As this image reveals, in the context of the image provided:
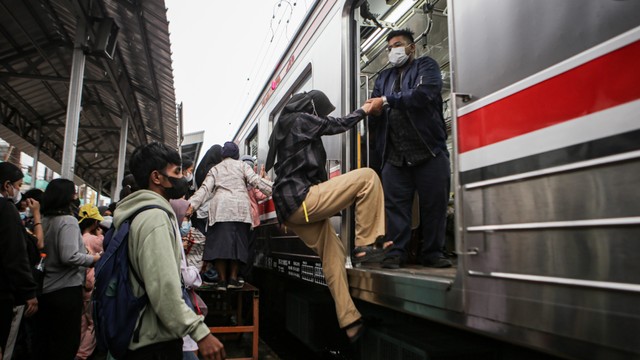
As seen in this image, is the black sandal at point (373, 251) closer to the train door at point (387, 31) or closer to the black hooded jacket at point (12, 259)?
the train door at point (387, 31)

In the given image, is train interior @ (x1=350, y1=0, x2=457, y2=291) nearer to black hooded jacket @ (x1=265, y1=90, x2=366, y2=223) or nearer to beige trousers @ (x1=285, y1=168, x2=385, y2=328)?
beige trousers @ (x1=285, y1=168, x2=385, y2=328)

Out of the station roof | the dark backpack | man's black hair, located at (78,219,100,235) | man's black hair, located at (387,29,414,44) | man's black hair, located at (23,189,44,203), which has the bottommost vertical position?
the dark backpack

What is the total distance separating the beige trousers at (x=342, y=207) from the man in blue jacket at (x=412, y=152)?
0.26m

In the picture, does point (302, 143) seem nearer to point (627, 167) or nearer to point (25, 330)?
point (627, 167)

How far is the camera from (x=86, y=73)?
28.0 feet

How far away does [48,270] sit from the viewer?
3.29m

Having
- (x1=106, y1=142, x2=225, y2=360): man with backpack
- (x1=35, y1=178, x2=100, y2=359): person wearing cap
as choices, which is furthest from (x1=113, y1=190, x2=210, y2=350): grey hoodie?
(x1=35, y1=178, x2=100, y2=359): person wearing cap

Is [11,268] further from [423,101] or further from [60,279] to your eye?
[423,101]

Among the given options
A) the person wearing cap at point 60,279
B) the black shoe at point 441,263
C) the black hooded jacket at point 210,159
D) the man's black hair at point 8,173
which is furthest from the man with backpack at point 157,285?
the black hooded jacket at point 210,159

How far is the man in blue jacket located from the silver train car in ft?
1.86

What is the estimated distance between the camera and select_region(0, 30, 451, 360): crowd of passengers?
180 cm

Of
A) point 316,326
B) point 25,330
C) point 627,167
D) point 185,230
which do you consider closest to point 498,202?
point 627,167

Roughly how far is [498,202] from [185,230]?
323 centimetres

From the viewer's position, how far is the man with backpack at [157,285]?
1.71 meters
